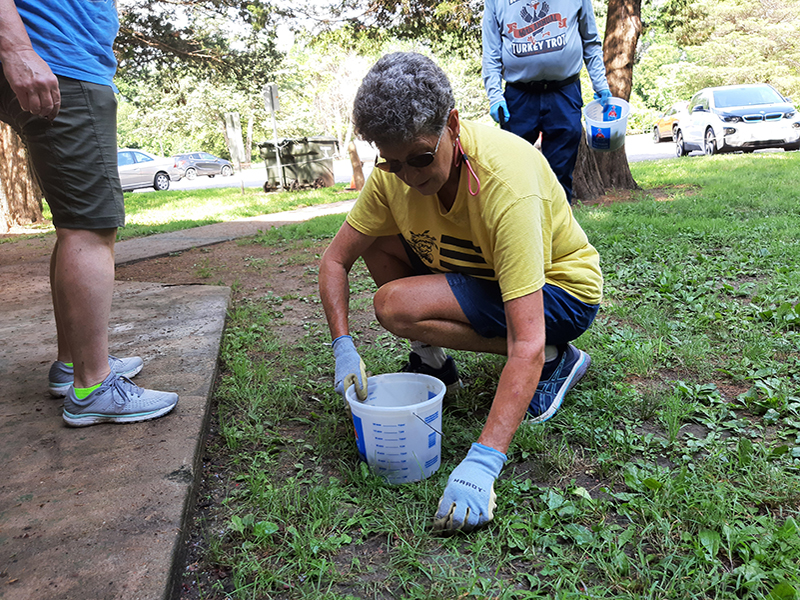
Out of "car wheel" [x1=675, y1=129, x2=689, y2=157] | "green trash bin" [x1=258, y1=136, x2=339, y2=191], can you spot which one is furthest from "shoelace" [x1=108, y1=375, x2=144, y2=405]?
"car wheel" [x1=675, y1=129, x2=689, y2=157]

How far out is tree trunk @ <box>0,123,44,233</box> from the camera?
328 inches

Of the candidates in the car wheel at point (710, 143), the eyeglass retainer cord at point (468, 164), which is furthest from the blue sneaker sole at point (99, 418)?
the car wheel at point (710, 143)

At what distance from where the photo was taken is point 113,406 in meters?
1.86

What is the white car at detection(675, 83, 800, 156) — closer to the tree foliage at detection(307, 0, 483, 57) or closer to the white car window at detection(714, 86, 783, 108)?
the white car window at detection(714, 86, 783, 108)

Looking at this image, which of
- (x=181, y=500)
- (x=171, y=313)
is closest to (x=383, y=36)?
(x=171, y=313)

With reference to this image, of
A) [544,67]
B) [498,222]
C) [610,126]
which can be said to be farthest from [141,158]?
[498,222]

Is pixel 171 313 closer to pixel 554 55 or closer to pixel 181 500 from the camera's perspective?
pixel 181 500

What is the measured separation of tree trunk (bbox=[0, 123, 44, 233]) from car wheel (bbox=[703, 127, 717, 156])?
11.9m

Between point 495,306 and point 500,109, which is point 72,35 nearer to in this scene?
point 495,306

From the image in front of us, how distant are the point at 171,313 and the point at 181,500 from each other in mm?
1774

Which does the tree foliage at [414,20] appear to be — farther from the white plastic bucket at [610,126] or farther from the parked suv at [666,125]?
the parked suv at [666,125]

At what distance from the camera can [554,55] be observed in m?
3.20

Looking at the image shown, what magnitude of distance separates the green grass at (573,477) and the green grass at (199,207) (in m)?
A: 5.13

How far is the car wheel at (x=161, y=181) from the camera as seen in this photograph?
60.7 ft
